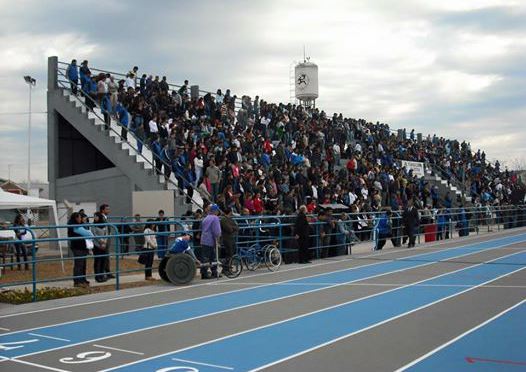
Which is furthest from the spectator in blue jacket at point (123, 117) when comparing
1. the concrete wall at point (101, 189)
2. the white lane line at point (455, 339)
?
the white lane line at point (455, 339)

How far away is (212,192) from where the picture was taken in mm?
23828

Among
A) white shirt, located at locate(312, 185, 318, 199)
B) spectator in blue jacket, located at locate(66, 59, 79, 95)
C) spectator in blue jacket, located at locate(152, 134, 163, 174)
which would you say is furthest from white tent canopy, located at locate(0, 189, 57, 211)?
white shirt, located at locate(312, 185, 318, 199)

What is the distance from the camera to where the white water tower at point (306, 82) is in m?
59.4

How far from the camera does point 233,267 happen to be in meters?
16.9

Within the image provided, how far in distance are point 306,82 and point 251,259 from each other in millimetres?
43223

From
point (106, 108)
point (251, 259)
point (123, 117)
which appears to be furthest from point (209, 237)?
point (106, 108)

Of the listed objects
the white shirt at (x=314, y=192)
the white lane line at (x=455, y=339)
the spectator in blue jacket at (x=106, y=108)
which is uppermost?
the spectator in blue jacket at (x=106, y=108)

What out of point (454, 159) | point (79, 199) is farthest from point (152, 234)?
point (454, 159)

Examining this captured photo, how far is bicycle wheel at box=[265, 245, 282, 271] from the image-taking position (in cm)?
1797

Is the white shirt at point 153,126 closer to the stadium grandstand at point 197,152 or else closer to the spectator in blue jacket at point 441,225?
the stadium grandstand at point 197,152

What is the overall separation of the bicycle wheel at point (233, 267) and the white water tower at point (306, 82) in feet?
143

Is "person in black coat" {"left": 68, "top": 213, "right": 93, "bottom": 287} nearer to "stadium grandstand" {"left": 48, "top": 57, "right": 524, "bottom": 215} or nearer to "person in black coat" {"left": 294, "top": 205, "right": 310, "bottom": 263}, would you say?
"stadium grandstand" {"left": 48, "top": 57, "right": 524, "bottom": 215}

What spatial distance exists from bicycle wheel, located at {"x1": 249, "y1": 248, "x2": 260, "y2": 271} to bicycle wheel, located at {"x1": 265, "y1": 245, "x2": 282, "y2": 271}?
0.31m

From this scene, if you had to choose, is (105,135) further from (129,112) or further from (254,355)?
(254,355)
